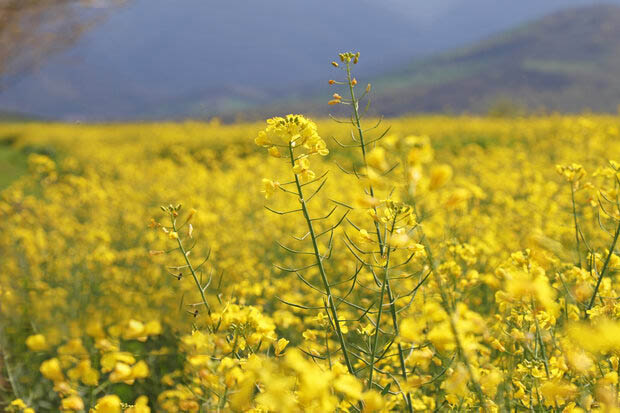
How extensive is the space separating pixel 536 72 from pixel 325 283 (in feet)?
264

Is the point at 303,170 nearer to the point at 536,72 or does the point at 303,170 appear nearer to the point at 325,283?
the point at 325,283

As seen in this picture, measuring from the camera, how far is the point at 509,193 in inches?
235

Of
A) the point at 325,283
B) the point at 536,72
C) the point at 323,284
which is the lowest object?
the point at 536,72

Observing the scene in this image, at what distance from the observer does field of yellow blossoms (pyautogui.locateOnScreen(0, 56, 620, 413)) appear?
3.33ft

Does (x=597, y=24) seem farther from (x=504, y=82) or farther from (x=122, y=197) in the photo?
(x=122, y=197)

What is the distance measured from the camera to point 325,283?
1222 millimetres

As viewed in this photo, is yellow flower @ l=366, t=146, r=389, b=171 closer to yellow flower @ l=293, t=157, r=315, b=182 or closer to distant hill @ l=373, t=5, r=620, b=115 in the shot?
yellow flower @ l=293, t=157, r=315, b=182

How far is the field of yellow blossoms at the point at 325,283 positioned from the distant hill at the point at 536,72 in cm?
3957

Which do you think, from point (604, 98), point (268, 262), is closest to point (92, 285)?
point (268, 262)

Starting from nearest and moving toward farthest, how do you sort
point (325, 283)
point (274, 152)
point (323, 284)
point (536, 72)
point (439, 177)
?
point (439, 177) < point (325, 283) < point (274, 152) < point (323, 284) < point (536, 72)

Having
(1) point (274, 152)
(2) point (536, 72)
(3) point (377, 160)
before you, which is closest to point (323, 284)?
(1) point (274, 152)

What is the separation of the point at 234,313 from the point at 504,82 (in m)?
75.6

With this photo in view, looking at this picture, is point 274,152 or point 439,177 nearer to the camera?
point 439,177

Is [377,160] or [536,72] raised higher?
[377,160]
